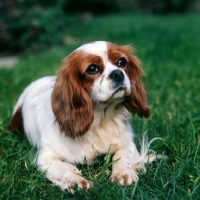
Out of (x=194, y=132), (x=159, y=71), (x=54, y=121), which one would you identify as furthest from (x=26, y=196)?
(x=159, y=71)

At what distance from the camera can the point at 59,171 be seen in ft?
10.1

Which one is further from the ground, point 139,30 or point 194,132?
point 194,132

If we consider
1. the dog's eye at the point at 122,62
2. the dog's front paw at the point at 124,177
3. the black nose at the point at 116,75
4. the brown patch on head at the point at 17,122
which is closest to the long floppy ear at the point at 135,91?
the dog's eye at the point at 122,62

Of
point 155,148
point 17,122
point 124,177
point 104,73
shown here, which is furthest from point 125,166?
point 17,122

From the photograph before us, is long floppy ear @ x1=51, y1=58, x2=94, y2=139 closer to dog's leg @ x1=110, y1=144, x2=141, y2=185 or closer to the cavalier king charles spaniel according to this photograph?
the cavalier king charles spaniel

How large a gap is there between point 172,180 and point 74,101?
0.90 m

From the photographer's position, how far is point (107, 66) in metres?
3.16

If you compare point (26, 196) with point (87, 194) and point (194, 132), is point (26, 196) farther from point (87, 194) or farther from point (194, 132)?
point (194, 132)

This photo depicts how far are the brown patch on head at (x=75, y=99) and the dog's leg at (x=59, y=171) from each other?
0.22 meters

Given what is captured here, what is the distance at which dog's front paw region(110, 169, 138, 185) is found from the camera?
289cm

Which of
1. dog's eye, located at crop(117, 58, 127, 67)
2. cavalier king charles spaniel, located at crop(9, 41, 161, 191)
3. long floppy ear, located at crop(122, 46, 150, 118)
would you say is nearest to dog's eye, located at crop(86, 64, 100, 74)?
cavalier king charles spaniel, located at crop(9, 41, 161, 191)

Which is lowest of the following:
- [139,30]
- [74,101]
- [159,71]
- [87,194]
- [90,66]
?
[139,30]

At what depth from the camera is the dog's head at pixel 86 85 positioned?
10.2 feet

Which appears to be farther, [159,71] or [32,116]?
[159,71]
